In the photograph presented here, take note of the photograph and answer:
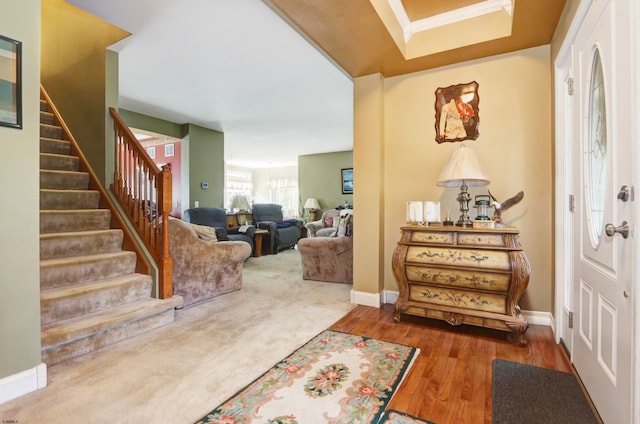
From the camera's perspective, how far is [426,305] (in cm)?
242

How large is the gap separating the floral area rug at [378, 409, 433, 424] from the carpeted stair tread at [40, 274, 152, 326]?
2.19 metres

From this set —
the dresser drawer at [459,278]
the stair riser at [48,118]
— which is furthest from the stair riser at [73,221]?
the dresser drawer at [459,278]

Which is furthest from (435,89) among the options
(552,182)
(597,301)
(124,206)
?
(124,206)

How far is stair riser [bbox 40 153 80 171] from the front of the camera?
10.1ft

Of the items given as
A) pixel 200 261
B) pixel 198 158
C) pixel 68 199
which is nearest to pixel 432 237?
pixel 200 261

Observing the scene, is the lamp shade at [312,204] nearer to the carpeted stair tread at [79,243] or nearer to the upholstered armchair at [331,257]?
the upholstered armchair at [331,257]

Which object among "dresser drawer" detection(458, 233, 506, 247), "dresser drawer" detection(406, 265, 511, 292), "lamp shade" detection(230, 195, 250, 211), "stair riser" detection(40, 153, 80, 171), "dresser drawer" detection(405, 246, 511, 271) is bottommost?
"dresser drawer" detection(406, 265, 511, 292)

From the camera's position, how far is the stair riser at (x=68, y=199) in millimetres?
2814

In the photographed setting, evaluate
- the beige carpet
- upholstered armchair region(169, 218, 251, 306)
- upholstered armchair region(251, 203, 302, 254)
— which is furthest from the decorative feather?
upholstered armchair region(251, 203, 302, 254)

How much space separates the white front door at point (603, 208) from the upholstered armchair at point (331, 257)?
2315mm

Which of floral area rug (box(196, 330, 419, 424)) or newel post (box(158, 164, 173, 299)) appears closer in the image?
floral area rug (box(196, 330, 419, 424))

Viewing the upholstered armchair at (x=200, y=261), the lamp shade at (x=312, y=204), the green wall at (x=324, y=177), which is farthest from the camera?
the lamp shade at (x=312, y=204)

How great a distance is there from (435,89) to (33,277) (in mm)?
3311

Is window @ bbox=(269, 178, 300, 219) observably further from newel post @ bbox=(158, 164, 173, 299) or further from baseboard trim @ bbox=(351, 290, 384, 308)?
newel post @ bbox=(158, 164, 173, 299)
